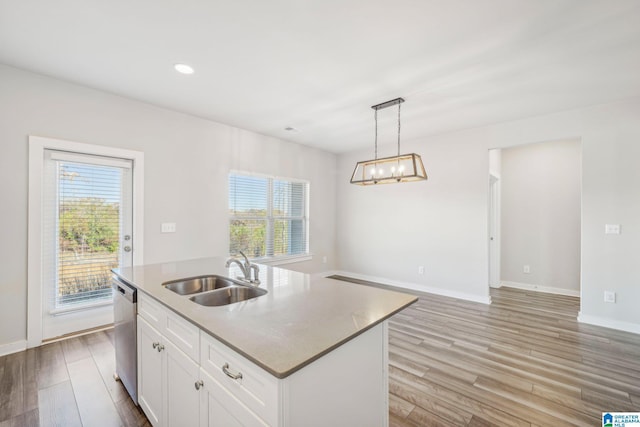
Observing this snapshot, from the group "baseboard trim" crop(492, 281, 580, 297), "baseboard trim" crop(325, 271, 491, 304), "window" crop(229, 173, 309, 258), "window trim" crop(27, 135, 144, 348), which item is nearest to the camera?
"window trim" crop(27, 135, 144, 348)

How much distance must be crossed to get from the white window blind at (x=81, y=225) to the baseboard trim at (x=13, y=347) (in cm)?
34

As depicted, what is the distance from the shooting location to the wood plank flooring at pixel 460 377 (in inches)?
72.6

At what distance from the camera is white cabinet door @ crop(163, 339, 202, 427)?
1.29 m

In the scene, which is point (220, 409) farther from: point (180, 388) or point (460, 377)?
point (460, 377)

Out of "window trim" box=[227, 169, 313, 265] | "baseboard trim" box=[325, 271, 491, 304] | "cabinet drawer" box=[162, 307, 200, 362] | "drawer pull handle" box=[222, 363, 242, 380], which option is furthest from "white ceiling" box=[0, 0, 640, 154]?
"baseboard trim" box=[325, 271, 491, 304]

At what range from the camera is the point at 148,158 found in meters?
3.42

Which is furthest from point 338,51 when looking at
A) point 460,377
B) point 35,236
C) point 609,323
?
point 609,323

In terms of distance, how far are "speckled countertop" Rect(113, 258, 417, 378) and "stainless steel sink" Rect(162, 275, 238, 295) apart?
85 mm

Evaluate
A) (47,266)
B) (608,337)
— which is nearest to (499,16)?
(608,337)

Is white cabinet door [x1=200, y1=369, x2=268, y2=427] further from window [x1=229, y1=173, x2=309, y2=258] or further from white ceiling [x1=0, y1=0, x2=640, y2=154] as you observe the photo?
window [x1=229, y1=173, x2=309, y2=258]

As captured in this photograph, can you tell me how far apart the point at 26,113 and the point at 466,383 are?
4586mm

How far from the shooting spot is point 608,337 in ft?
9.87

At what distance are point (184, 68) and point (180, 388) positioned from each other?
8.44ft

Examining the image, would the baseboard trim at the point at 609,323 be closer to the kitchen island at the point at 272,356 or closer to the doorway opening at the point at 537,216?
the doorway opening at the point at 537,216
